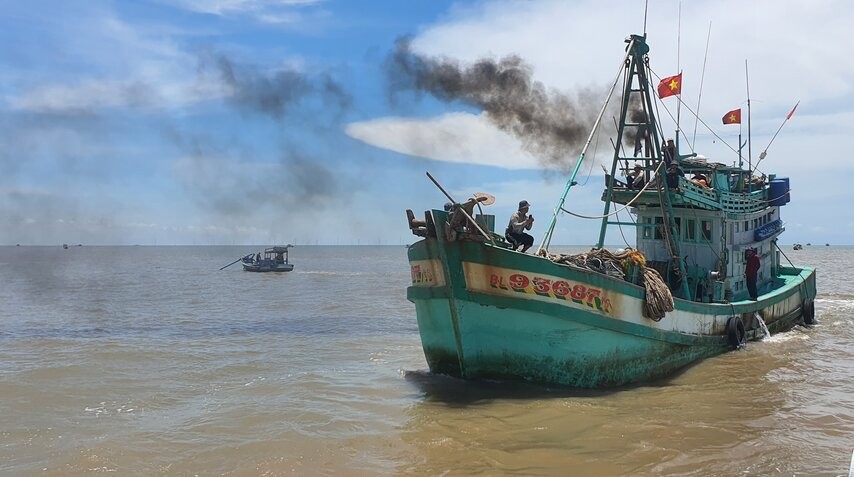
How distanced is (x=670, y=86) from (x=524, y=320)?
26.8ft

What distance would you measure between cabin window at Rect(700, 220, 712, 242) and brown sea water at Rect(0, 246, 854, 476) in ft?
9.09

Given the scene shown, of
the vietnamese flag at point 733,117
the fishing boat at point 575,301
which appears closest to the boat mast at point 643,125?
the fishing boat at point 575,301

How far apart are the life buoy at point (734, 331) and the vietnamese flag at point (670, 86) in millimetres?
5413

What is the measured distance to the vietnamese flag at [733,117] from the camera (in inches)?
707

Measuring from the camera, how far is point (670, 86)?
15.2 meters

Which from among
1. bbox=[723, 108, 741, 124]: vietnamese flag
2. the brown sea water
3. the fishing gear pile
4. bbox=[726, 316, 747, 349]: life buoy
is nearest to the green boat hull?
the fishing gear pile

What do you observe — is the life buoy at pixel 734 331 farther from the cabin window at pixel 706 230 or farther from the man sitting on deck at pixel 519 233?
the man sitting on deck at pixel 519 233

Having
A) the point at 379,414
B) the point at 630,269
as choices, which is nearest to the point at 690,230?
the point at 630,269

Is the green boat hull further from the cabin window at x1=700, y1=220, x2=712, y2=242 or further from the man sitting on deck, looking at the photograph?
the cabin window at x1=700, y1=220, x2=712, y2=242

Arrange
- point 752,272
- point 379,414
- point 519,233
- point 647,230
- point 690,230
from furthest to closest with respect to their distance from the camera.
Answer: point 752,272
point 647,230
point 690,230
point 519,233
point 379,414

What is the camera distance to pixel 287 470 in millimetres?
7516

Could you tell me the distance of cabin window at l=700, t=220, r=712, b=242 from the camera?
51.0ft

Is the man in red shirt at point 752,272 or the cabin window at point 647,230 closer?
the cabin window at point 647,230

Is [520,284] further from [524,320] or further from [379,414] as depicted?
[379,414]
